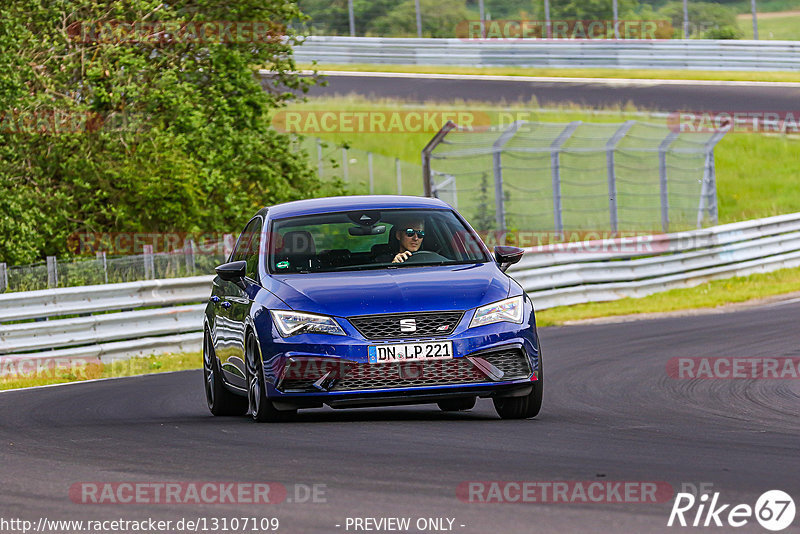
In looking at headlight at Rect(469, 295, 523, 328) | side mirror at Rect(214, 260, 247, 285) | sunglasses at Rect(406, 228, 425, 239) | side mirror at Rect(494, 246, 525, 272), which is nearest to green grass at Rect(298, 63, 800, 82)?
side mirror at Rect(214, 260, 247, 285)

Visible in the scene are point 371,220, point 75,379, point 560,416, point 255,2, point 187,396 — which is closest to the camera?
point 560,416

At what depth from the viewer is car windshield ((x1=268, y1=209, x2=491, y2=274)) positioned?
9875 millimetres

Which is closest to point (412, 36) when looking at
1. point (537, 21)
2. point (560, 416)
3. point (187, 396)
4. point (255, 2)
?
point (537, 21)

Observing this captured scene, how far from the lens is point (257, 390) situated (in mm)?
9352

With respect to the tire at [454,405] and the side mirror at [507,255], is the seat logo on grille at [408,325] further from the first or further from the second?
the tire at [454,405]

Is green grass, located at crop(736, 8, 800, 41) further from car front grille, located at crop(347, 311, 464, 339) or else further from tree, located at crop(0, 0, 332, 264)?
car front grille, located at crop(347, 311, 464, 339)

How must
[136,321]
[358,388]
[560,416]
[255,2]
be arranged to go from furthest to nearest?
[255,2], [136,321], [560,416], [358,388]

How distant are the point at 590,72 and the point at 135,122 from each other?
2167cm

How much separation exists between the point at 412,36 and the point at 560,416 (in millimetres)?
38683

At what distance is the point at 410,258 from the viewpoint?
998 centimetres

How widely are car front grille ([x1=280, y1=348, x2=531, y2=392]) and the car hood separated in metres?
0.33

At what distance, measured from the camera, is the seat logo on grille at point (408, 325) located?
28.9 ft

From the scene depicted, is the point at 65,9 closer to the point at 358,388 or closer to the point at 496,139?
the point at 496,139

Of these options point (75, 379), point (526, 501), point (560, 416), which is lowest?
point (75, 379)
